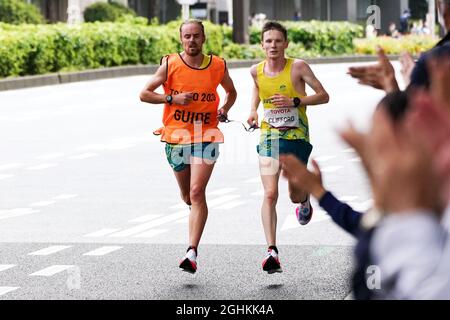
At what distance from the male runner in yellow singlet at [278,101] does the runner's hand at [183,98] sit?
1.95 feet

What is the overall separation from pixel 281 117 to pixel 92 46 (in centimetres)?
2862

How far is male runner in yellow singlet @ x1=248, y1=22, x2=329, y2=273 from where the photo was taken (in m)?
8.70

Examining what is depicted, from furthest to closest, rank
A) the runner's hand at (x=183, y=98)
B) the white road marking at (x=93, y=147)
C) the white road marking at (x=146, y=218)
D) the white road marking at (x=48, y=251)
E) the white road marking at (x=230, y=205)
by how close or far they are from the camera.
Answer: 1. the white road marking at (x=93, y=147)
2. the white road marking at (x=230, y=205)
3. the white road marking at (x=146, y=218)
4. the white road marking at (x=48, y=251)
5. the runner's hand at (x=183, y=98)

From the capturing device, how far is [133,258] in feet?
30.7

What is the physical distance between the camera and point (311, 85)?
28.6ft

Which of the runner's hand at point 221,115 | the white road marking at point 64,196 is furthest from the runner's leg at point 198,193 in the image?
the white road marking at point 64,196

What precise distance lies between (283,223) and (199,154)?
256 cm

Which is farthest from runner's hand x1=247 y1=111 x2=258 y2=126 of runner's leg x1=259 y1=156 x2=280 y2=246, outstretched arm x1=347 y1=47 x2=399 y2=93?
outstretched arm x1=347 y1=47 x2=399 y2=93

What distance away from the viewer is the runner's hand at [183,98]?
8375mm

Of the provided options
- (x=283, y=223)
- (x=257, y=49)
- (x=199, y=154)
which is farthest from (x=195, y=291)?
(x=257, y=49)

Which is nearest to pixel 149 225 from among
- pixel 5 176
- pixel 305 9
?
pixel 5 176

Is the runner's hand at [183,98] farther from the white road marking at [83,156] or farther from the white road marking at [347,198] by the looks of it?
the white road marking at [83,156]

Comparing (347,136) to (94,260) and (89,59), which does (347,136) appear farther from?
(89,59)

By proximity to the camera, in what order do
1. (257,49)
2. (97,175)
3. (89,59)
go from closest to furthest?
(97,175), (89,59), (257,49)
